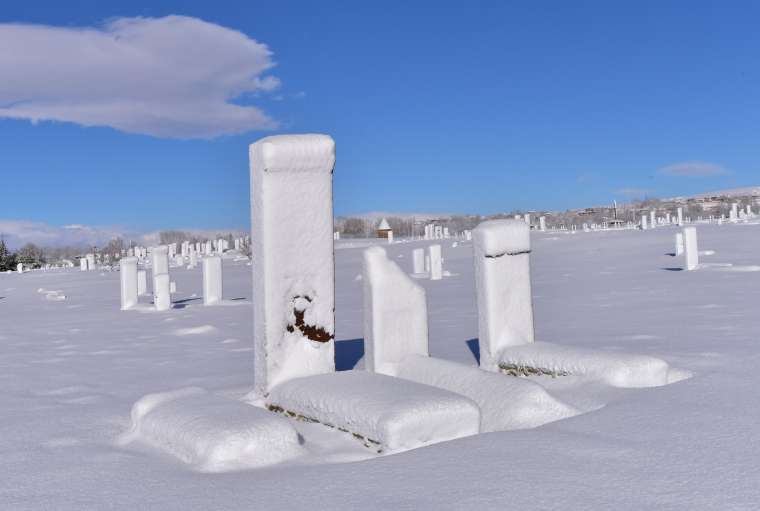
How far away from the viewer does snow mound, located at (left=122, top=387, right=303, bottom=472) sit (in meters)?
3.53

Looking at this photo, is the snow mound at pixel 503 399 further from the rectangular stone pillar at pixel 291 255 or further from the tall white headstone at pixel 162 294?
→ the tall white headstone at pixel 162 294

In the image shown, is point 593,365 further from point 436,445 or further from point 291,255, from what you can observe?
point 291,255

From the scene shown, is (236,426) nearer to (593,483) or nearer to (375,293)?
(593,483)

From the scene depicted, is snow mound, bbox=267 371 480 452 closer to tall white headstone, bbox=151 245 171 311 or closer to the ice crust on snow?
the ice crust on snow

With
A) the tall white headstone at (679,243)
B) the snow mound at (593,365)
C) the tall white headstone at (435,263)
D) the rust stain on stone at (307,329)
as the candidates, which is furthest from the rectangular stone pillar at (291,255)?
the tall white headstone at (679,243)

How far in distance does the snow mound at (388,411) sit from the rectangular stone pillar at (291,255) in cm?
81

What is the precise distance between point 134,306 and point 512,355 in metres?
10.6

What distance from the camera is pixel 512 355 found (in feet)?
18.5

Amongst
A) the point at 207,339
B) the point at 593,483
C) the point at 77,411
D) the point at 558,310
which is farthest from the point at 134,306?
the point at 593,483

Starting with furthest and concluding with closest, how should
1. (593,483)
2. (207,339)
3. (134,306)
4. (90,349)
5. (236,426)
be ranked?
(134,306), (207,339), (90,349), (236,426), (593,483)

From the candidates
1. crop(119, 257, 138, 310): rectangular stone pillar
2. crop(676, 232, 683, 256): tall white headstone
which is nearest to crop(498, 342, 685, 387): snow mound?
crop(119, 257, 138, 310): rectangular stone pillar

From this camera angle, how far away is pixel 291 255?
5.28m

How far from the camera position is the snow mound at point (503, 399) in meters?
4.08

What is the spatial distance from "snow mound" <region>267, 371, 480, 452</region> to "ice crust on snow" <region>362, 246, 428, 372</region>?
1107 mm
